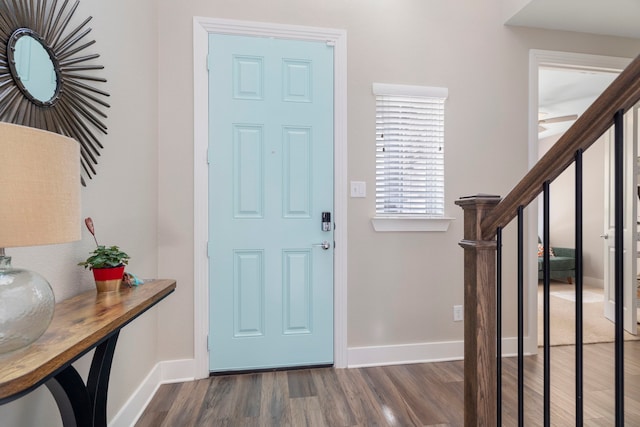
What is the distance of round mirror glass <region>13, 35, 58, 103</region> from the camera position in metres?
1.00

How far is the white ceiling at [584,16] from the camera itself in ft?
7.38

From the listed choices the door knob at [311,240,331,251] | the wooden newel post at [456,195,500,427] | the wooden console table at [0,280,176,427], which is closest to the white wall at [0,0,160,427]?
the wooden console table at [0,280,176,427]

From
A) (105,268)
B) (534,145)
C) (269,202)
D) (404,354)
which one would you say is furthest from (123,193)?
(534,145)

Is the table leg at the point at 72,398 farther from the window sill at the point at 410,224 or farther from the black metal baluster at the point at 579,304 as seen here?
the window sill at the point at 410,224

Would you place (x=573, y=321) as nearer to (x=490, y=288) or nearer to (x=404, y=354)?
(x=404, y=354)

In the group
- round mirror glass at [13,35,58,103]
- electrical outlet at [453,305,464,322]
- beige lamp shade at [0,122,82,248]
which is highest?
round mirror glass at [13,35,58,103]

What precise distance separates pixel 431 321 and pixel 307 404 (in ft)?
3.68

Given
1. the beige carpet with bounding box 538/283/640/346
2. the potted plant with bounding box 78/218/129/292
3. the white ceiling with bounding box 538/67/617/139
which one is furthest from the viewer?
the white ceiling with bounding box 538/67/617/139

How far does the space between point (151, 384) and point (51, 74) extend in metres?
1.75

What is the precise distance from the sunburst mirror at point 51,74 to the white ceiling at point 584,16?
2.77m

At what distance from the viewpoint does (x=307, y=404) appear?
6.04 ft

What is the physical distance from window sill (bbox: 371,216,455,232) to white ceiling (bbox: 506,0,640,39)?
5.34 feet

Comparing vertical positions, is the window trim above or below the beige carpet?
above

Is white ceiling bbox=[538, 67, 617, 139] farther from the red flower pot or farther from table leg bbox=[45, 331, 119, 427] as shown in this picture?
table leg bbox=[45, 331, 119, 427]
